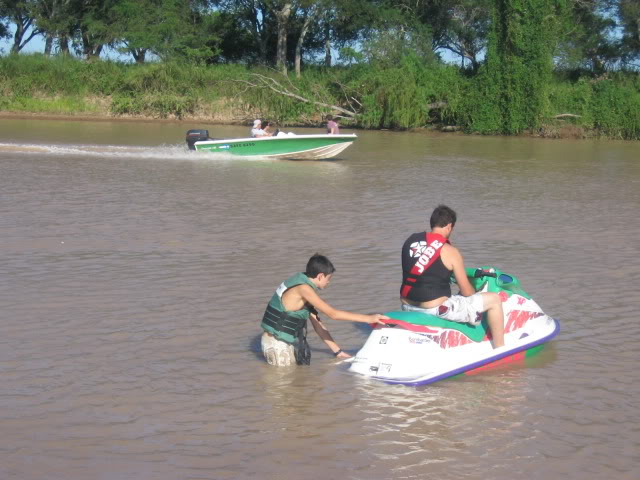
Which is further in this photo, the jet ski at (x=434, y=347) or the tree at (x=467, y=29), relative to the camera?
the tree at (x=467, y=29)

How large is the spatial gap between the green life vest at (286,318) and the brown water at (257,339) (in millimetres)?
313

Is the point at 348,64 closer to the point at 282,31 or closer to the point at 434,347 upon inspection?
the point at 282,31

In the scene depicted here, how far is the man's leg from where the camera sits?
6781mm

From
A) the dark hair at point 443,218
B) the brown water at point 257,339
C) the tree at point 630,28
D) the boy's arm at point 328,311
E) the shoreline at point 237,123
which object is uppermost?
the tree at point 630,28

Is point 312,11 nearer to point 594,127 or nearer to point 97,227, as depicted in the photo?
point 594,127

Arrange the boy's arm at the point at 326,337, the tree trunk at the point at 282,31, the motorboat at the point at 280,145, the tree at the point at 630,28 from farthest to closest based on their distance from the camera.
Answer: the tree trunk at the point at 282,31, the tree at the point at 630,28, the motorboat at the point at 280,145, the boy's arm at the point at 326,337

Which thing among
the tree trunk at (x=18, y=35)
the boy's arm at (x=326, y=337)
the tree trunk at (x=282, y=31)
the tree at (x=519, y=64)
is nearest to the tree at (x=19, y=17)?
the tree trunk at (x=18, y=35)

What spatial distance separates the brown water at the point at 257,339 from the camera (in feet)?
17.7

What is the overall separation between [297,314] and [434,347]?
1043mm

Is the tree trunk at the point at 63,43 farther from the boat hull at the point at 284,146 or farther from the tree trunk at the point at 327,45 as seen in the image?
the boat hull at the point at 284,146

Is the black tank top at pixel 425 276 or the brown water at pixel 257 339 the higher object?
the black tank top at pixel 425 276

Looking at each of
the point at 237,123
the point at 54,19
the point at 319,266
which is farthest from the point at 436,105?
the point at 319,266

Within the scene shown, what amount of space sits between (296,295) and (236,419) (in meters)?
1.16

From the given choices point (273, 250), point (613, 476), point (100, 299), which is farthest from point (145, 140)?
point (613, 476)
